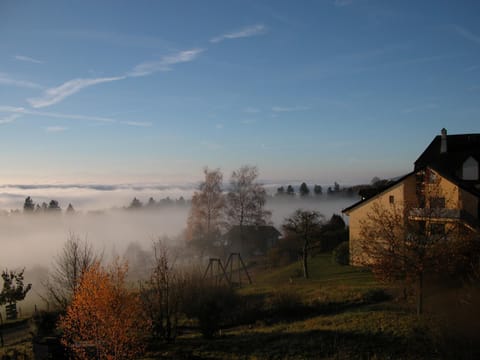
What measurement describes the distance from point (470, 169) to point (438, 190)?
46.5ft

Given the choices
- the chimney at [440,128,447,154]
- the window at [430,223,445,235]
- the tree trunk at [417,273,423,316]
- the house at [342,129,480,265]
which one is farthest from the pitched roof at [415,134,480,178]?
the tree trunk at [417,273,423,316]

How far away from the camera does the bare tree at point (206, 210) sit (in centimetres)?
4062

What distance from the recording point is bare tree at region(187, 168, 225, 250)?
4062cm

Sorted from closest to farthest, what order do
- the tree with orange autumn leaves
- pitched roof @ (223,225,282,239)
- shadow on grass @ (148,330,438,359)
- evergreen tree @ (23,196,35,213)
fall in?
shadow on grass @ (148,330,438,359)
the tree with orange autumn leaves
pitched roof @ (223,225,282,239)
evergreen tree @ (23,196,35,213)

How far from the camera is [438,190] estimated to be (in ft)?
51.5

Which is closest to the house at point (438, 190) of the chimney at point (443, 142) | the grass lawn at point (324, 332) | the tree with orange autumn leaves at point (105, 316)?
the chimney at point (443, 142)

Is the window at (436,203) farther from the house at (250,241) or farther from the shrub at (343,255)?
the house at (250,241)

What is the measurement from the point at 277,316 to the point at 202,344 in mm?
4704

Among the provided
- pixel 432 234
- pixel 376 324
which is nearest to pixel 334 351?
pixel 376 324

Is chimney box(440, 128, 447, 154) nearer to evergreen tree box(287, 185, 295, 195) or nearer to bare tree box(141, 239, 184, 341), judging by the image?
bare tree box(141, 239, 184, 341)

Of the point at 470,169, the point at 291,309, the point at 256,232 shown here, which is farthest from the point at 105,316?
the point at 256,232

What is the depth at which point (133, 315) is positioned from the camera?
1609 cm

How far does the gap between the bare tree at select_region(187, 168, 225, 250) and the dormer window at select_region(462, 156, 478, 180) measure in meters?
22.8

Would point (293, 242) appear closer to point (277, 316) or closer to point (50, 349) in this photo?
point (277, 316)
